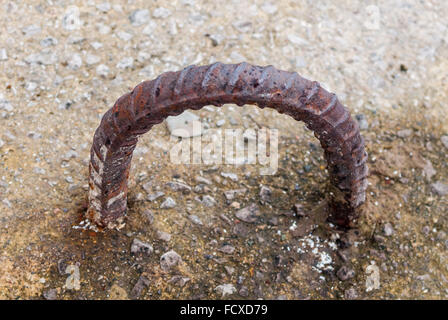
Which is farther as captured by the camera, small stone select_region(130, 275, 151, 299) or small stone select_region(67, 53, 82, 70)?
small stone select_region(67, 53, 82, 70)

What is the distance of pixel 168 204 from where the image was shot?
3.42 meters

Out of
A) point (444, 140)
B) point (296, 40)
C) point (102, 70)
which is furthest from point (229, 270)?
point (296, 40)

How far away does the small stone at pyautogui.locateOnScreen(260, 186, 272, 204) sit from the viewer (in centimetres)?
357

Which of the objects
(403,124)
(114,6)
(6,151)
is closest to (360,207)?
(403,124)

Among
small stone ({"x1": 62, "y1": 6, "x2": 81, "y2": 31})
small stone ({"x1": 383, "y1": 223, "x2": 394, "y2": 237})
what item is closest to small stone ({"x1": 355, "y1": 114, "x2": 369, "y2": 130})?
small stone ({"x1": 383, "y1": 223, "x2": 394, "y2": 237})

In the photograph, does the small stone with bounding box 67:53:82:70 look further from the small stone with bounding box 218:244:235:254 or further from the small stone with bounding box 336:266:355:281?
the small stone with bounding box 336:266:355:281

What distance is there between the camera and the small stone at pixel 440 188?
12.3 ft

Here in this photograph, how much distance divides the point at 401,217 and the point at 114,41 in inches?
105

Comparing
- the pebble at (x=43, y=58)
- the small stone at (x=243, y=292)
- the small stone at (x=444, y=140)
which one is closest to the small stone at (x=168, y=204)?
the small stone at (x=243, y=292)

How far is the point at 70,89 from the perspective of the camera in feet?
13.0

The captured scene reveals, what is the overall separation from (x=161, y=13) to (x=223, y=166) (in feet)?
5.41

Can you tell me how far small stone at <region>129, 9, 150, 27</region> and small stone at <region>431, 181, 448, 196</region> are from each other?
8.90 feet

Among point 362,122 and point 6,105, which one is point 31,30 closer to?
point 6,105
